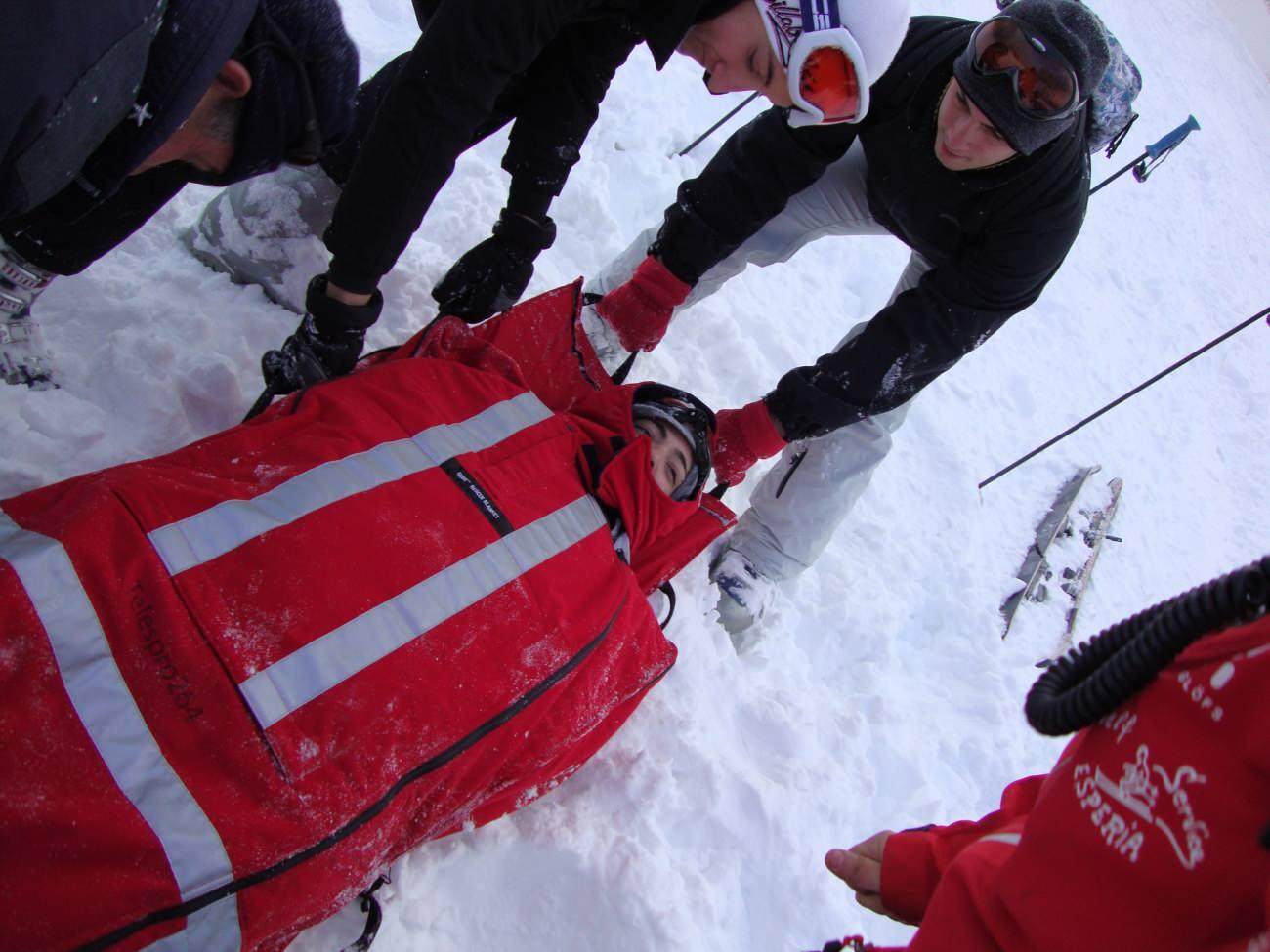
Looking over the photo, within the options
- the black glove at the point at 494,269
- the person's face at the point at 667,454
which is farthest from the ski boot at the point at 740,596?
the black glove at the point at 494,269

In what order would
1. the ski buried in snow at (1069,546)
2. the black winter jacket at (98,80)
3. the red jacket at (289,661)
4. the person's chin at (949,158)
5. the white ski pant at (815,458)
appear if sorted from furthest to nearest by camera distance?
the ski buried in snow at (1069,546)
the white ski pant at (815,458)
the person's chin at (949,158)
the red jacket at (289,661)
the black winter jacket at (98,80)

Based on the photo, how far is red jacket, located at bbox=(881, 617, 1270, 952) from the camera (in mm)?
811

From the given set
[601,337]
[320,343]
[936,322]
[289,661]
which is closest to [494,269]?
[601,337]

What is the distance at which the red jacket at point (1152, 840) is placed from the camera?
2.66 ft

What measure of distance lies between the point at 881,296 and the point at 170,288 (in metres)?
3.72

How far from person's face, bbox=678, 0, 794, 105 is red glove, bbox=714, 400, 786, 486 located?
3.24 ft

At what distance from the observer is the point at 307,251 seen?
7.72 ft

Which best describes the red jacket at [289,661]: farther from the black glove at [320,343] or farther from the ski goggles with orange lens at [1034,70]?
the ski goggles with orange lens at [1034,70]

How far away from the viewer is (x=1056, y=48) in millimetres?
1687

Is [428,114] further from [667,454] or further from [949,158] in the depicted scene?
[949,158]

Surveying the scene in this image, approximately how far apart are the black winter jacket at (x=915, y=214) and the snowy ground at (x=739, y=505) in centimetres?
79

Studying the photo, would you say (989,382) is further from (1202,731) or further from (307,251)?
(1202,731)

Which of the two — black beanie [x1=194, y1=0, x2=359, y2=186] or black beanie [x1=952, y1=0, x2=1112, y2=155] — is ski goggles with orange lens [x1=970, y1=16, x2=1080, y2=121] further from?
black beanie [x1=194, y1=0, x2=359, y2=186]

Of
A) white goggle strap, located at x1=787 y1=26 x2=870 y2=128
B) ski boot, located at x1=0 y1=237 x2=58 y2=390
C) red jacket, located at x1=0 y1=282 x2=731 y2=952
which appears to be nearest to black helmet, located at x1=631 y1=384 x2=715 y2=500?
red jacket, located at x1=0 y1=282 x2=731 y2=952
